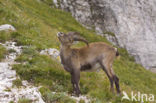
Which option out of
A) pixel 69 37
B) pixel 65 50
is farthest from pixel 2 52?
pixel 69 37

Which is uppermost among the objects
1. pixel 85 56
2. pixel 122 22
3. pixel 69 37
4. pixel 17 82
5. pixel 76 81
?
pixel 122 22

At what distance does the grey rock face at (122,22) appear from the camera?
104ft

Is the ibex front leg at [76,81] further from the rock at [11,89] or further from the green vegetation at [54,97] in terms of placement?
the rock at [11,89]

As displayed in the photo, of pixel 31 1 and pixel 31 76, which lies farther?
pixel 31 1

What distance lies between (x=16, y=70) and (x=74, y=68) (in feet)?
7.62

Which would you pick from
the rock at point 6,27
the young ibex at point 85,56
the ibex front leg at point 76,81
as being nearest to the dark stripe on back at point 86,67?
A: the young ibex at point 85,56

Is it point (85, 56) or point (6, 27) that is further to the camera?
point (6, 27)

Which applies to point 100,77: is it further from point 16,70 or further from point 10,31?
point 10,31

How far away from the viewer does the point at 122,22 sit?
33.3m

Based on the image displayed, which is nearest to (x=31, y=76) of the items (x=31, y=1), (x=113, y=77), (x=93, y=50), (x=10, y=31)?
(x=93, y=50)

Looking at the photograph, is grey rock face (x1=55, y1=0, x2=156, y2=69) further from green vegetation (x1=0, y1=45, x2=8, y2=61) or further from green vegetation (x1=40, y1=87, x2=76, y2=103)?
green vegetation (x1=40, y1=87, x2=76, y2=103)

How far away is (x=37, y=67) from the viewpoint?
27.9ft

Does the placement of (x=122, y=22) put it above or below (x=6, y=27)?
above

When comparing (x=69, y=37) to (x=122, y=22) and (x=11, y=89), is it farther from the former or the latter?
(x=122, y=22)
